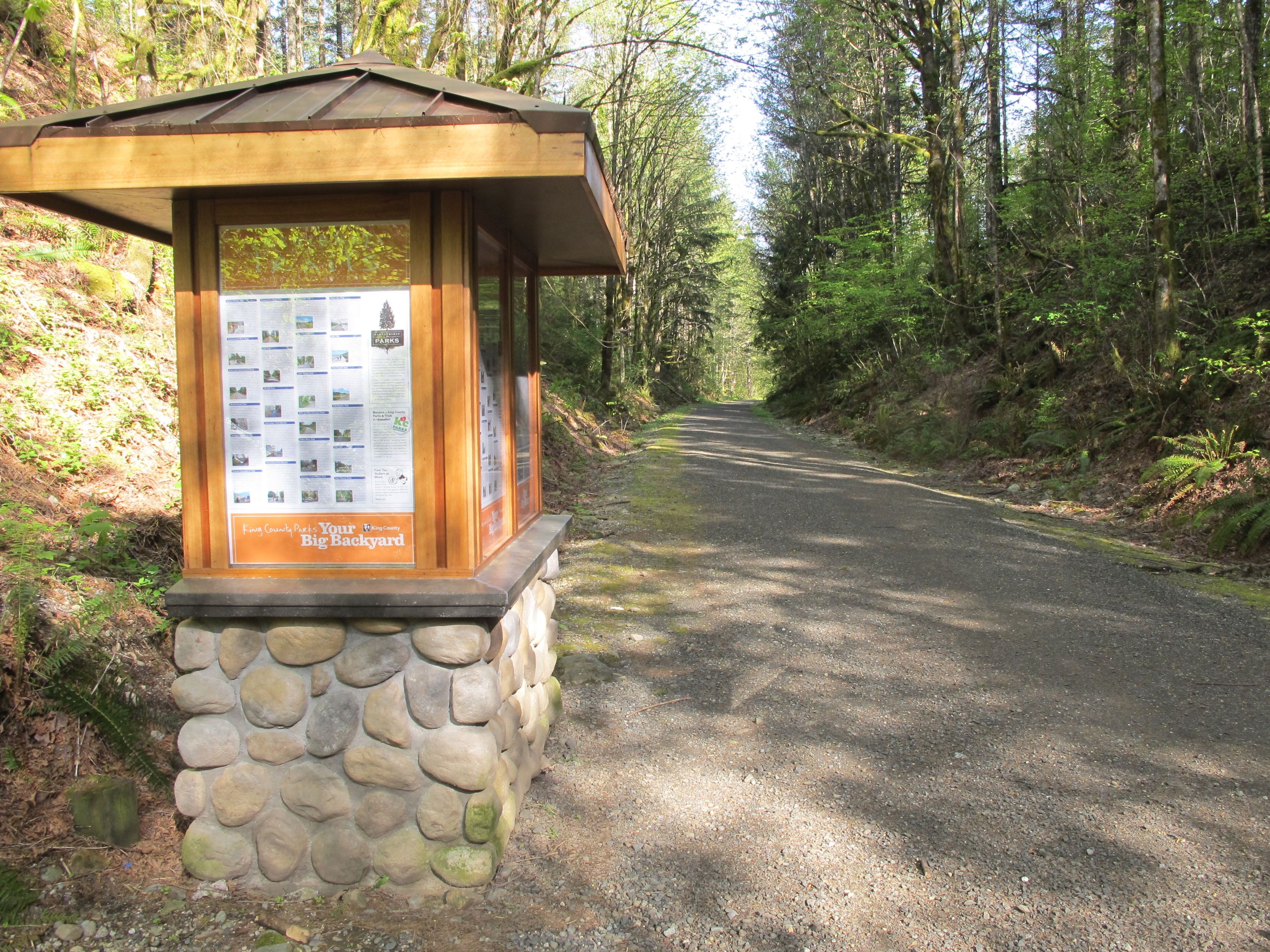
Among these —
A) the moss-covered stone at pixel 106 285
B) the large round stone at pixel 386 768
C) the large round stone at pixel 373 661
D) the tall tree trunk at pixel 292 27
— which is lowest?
the large round stone at pixel 386 768

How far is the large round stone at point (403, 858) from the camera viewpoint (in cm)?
300

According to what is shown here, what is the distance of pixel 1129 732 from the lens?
13.5ft

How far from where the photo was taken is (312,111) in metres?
2.86

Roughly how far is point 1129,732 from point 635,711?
8.07ft

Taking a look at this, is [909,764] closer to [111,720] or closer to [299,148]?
[111,720]

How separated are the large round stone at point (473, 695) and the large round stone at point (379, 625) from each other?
0.28 meters

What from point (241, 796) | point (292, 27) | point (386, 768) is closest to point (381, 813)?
point (386, 768)

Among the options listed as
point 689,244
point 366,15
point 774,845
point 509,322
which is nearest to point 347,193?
point 509,322

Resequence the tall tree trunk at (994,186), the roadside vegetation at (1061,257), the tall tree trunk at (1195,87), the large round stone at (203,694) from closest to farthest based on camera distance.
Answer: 1. the large round stone at (203,694)
2. the roadside vegetation at (1061,257)
3. the tall tree trunk at (1195,87)
4. the tall tree trunk at (994,186)

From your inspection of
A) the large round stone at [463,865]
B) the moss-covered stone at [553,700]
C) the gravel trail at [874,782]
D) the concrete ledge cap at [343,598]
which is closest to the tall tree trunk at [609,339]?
the gravel trail at [874,782]

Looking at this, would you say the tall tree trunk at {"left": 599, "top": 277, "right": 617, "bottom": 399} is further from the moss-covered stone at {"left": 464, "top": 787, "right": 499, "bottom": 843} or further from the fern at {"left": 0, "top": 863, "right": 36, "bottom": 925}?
the fern at {"left": 0, "top": 863, "right": 36, "bottom": 925}

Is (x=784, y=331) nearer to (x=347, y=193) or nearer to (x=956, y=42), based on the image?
(x=956, y=42)

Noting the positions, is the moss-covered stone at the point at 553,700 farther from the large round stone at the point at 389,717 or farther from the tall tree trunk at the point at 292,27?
the tall tree trunk at the point at 292,27

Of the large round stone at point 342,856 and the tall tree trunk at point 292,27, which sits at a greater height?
the tall tree trunk at point 292,27
